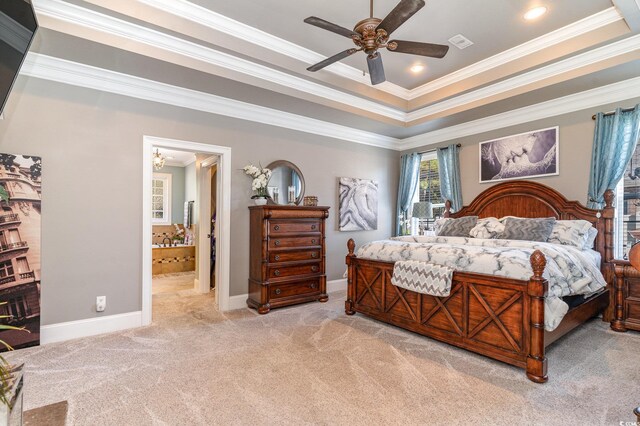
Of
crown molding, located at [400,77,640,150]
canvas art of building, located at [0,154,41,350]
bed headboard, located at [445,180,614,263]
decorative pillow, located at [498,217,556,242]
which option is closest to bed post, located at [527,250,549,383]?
decorative pillow, located at [498,217,556,242]

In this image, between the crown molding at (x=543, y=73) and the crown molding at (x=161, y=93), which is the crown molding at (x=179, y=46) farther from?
the crown molding at (x=543, y=73)

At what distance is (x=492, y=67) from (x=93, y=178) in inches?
189

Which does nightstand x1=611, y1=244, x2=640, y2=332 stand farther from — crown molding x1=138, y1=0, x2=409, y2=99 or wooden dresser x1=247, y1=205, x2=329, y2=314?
crown molding x1=138, y1=0, x2=409, y2=99

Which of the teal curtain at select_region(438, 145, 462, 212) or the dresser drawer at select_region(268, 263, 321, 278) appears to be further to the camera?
the teal curtain at select_region(438, 145, 462, 212)

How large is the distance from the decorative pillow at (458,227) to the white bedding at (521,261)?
75 cm

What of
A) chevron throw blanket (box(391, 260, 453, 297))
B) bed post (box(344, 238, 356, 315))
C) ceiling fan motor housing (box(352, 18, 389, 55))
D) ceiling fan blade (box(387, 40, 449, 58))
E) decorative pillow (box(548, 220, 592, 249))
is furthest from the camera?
bed post (box(344, 238, 356, 315))

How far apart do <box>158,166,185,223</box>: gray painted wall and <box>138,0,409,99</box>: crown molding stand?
583 cm

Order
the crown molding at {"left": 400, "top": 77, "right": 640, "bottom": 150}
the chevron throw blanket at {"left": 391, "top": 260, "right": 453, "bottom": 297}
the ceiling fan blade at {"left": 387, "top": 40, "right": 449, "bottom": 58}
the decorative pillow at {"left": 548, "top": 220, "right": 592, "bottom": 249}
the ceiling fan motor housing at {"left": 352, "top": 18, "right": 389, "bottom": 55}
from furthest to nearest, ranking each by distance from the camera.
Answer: the crown molding at {"left": 400, "top": 77, "right": 640, "bottom": 150} < the decorative pillow at {"left": 548, "top": 220, "right": 592, "bottom": 249} < the chevron throw blanket at {"left": 391, "top": 260, "right": 453, "bottom": 297} < the ceiling fan blade at {"left": 387, "top": 40, "right": 449, "bottom": 58} < the ceiling fan motor housing at {"left": 352, "top": 18, "right": 389, "bottom": 55}

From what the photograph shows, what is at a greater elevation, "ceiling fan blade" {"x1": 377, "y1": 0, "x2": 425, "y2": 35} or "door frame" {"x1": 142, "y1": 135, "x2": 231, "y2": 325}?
"ceiling fan blade" {"x1": 377, "y1": 0, "x2": 425, "y2": 35}

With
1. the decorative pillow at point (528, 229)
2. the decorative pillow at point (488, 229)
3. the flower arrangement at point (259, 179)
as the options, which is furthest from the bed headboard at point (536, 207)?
the flower arrangement at point (259, 179)

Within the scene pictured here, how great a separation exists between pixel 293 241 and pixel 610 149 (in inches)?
155

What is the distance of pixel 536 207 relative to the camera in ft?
14.2

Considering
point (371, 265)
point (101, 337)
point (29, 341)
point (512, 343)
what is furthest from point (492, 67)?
point (29, 341)

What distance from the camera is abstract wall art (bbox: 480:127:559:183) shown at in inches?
169
